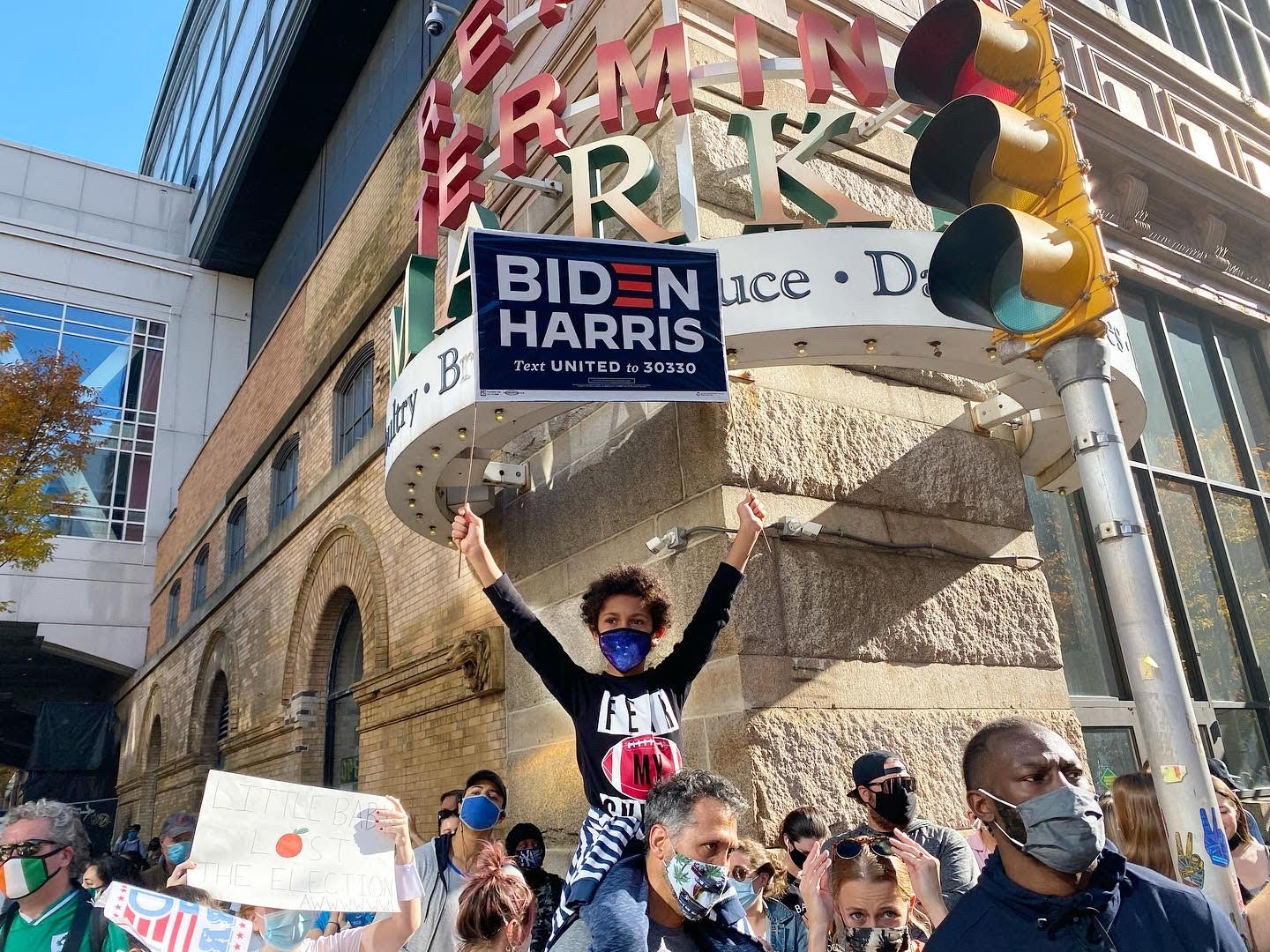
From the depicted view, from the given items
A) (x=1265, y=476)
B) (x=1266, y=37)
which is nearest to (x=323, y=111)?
(x=1266, y=37)

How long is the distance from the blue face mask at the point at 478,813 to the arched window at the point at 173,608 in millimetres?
22439

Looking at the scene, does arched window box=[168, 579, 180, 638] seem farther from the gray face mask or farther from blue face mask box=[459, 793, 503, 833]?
the gray face mask

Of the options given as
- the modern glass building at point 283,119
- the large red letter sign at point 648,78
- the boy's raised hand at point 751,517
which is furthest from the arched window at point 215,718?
the boy's raised hand at point 751,517

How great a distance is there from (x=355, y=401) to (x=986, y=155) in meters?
11.1

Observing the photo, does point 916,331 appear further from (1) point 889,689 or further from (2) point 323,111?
(2) point 323,111

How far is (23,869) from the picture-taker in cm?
315

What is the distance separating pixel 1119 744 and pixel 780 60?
6.25 meters

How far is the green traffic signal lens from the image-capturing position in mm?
2633

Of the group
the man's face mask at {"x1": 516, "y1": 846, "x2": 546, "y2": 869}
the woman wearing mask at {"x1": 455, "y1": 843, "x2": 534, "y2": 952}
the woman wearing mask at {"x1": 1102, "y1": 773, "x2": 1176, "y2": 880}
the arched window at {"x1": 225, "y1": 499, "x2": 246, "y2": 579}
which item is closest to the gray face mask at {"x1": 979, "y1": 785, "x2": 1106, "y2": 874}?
the woman wearing mask at {"x1": 1102, "y1": 773, "x2": 1176, "y2": 880}

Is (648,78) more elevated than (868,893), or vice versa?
(648,78)

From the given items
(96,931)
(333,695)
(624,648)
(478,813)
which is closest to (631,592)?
(624,648)

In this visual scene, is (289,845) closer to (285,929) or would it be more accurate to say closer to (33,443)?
(285,929)

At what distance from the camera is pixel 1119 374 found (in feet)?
18.0

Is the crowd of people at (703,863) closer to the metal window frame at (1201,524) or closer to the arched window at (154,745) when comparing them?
the metal window frame at (1201,524)
